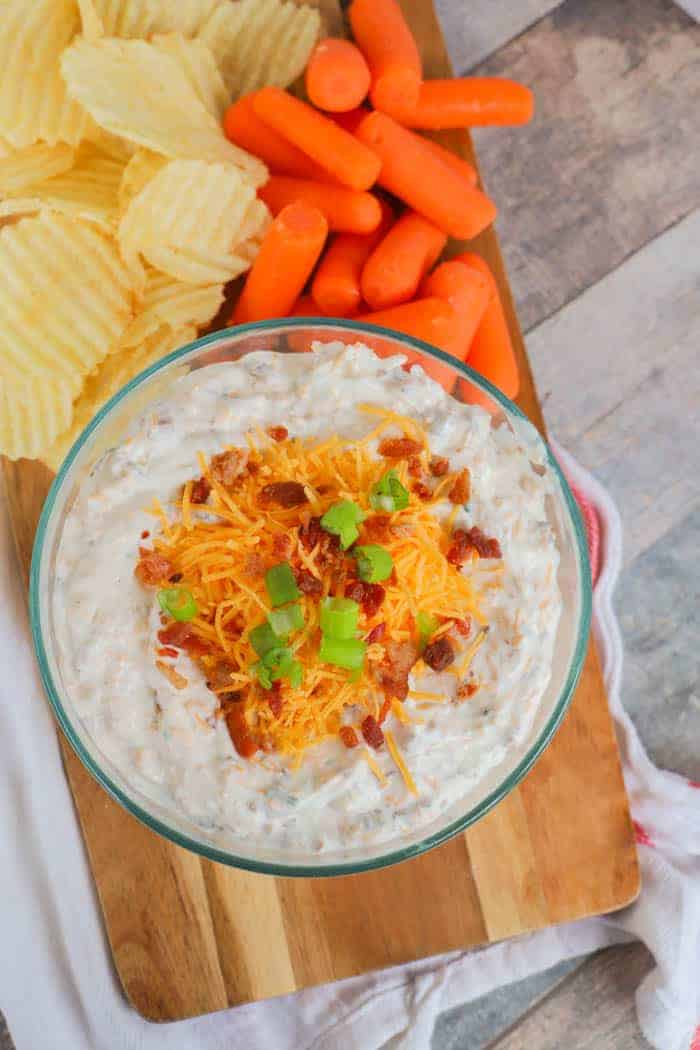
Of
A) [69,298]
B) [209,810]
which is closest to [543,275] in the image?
[69,298]

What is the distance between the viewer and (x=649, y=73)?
2625 mm

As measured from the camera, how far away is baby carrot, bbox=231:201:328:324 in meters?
2.08

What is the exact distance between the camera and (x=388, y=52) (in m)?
2.19

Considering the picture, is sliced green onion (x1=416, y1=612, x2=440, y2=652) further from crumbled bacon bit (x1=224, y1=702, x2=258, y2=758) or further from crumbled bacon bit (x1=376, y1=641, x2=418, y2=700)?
crumbled bacon bit (x1=224, y1=702, x2=258, y2=758)

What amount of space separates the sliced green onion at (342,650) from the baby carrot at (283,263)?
836mm

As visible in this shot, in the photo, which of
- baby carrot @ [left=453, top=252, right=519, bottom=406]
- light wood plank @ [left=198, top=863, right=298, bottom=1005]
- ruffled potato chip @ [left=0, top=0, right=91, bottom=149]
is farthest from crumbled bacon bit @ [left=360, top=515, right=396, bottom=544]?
ruffled potato chip @ [left=0, top=0, right=91, bottom=149]

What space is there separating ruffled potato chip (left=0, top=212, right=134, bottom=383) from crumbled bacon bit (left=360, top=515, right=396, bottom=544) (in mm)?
781

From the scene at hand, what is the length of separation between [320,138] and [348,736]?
123 centimetres

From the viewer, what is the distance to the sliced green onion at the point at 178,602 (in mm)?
1658

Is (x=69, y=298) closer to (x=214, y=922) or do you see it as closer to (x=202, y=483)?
(x=202, y=483)

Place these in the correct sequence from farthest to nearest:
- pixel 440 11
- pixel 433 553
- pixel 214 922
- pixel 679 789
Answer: pixel 440 11, pixel 679 789, pixel 214 922, pixel 433 553

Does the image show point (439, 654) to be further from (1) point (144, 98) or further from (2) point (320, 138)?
(1) point (144, 98)

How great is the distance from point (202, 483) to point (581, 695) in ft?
3.14

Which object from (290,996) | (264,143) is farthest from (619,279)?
(290,996)
